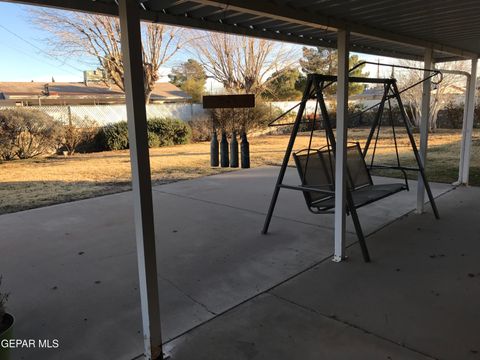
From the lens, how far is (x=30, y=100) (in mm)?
19219

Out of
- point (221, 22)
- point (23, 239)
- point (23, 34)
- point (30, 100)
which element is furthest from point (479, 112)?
point (30, 100)

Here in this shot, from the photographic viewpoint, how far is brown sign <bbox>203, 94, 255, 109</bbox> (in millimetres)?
3230

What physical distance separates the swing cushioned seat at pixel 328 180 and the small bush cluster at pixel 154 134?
7329 mm

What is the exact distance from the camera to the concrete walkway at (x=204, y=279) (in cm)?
219

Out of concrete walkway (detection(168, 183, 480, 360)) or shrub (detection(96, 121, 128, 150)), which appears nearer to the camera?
concrete walkway (detection(168, 183, 480, 360))

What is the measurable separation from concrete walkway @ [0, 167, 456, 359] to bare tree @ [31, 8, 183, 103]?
1035 centimetres

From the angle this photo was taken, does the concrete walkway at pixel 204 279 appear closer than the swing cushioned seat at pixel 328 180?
Yes

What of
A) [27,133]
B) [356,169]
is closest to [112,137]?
[27,133]

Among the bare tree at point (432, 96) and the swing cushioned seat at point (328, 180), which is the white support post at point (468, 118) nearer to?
the swing cushioned seat at point (328, 180)

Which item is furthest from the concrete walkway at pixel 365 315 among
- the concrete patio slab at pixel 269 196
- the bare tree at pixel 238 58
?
the bare tree at pixel 238 58

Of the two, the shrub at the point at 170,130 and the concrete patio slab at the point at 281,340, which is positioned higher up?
the shrub at the point at 170,130

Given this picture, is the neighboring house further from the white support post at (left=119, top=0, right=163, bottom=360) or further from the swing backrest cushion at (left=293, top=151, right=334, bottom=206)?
the white support post at (left=119, top=0, right=163, bottom=360)

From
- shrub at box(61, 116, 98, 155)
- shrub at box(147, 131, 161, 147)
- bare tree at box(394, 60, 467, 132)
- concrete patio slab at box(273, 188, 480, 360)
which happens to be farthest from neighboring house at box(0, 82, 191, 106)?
concrete patio slab at box(273, 188, 480, 360)
